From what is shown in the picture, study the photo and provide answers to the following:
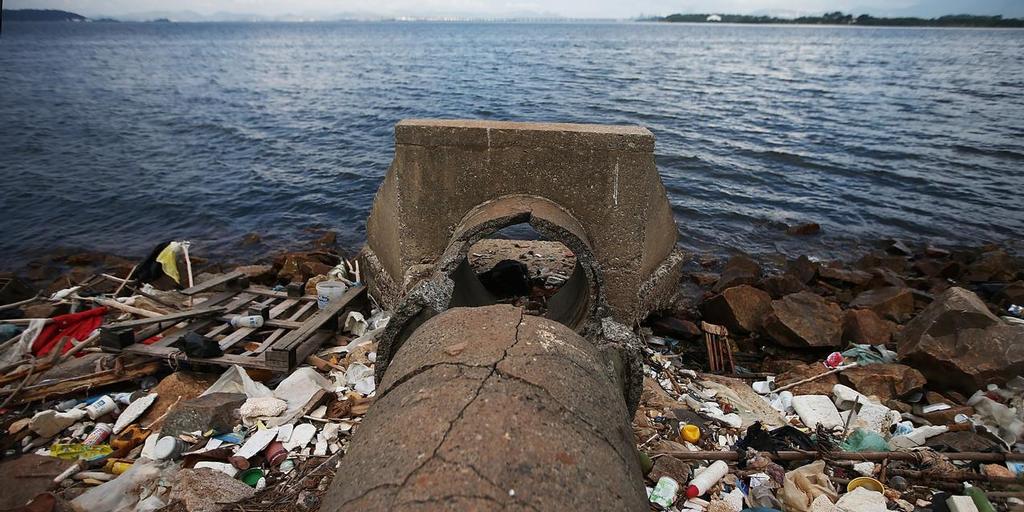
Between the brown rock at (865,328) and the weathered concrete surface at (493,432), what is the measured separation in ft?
14.5

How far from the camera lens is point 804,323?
18.4 ft

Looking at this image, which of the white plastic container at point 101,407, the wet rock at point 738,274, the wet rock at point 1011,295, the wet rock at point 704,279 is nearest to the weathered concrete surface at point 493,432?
the white plastic container at point 101,407

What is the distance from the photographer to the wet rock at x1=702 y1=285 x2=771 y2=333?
6.03m

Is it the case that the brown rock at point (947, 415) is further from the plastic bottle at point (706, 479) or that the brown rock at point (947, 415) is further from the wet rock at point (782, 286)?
the wet rock at point (782, 286)

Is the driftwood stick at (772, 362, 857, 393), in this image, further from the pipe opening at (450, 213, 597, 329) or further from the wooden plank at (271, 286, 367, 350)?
the wooden plank at (271, 286, 367, 350)

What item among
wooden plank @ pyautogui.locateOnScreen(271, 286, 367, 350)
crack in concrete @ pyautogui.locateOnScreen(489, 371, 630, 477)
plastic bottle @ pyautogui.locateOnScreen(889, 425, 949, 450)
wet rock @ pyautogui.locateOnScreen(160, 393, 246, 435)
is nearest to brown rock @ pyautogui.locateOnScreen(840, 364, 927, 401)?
plastic bottle @ pyautogui.locateOnScreen(889, 425, 949, 450)

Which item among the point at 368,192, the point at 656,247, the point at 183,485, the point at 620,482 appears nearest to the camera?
the point at 620,482

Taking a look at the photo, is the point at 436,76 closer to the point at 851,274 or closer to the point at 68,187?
the point at 68,187

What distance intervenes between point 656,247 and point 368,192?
29.1 ft

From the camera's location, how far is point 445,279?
11.6 feet

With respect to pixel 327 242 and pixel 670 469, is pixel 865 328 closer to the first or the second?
pixel 670 469

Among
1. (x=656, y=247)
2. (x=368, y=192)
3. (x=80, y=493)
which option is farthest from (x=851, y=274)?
(x=368, y=192)

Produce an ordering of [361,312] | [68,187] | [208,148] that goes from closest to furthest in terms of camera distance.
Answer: [361,312], [68,187], [208,148]

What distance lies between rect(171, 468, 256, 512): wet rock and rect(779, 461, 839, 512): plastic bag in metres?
3.22
